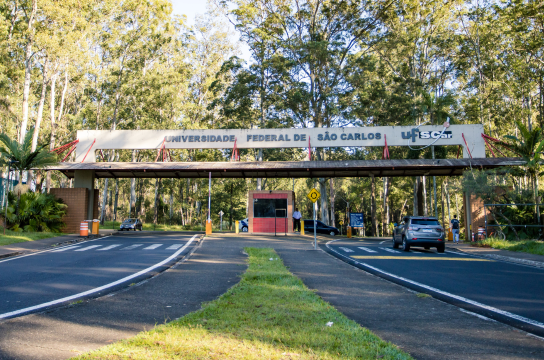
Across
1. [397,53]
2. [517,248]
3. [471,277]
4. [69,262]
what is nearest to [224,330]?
[471,277]

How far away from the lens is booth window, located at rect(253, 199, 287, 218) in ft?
110

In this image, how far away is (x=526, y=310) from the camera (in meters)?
6.73

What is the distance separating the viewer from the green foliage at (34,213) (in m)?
24.2

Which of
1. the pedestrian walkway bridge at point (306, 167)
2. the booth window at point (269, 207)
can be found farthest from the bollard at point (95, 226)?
the booth window at point (269, 207)

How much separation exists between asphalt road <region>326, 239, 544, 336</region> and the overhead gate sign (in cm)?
1745

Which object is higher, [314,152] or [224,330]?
[314,152]

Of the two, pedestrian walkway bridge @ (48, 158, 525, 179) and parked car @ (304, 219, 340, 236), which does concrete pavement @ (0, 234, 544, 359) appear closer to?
pedestrian walkway bridge @ (48, 158, 525, 179)

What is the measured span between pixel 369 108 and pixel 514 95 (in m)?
12.8

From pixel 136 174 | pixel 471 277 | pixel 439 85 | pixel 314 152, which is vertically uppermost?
pixel 439 85

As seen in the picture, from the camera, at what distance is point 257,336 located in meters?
4.71

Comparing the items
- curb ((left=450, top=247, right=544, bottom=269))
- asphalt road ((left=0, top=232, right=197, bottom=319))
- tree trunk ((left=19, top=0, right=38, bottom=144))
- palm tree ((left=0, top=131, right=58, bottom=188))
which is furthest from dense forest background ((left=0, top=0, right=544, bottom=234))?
asphalt road ((left=0, top=232, right=197, bottom=319))

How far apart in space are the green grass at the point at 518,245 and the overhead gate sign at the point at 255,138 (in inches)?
427

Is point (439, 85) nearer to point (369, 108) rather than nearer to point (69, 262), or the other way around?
point (369, 108)

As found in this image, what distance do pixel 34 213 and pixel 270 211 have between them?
16.5m
